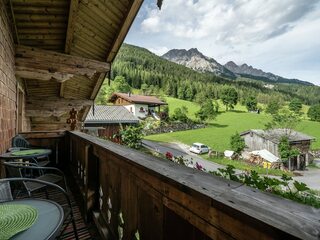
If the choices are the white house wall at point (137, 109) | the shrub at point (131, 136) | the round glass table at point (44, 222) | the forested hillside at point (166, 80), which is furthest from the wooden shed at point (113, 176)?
the forested hillside at point (166, 80)

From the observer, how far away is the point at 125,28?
4.77 meters

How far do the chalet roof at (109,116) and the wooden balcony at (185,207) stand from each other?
65.7 ft

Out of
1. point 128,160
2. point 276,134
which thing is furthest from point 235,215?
point 276,134

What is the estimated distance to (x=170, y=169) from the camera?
3.79 feet

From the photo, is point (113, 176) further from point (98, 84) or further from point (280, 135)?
point (280, 135)

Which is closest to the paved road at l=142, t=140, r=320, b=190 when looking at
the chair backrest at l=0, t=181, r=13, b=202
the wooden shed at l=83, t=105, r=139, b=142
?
the wooden shed at l=83, t=105, r=139, b=142

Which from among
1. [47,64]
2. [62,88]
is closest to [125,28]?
[47,64]

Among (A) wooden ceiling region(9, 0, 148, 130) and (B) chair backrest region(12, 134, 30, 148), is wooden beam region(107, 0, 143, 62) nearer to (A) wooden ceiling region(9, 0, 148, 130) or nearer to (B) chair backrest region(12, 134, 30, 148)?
(A) wooden ceiling region(9, 0, 148, 130)

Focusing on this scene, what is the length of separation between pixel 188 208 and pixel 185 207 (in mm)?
20

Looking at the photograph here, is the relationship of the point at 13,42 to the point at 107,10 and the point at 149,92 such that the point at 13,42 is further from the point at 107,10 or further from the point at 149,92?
the point at 149,92

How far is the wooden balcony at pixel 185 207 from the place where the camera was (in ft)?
1.99

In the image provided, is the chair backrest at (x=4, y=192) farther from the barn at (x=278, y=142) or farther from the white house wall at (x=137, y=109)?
the white house wall at (x=137, y=109)

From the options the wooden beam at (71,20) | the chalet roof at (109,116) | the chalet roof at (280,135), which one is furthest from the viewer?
the chalet roof at (280,135)

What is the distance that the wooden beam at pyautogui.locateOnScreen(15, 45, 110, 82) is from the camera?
4.61m
